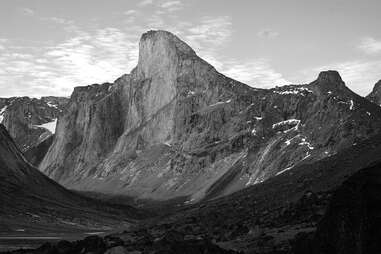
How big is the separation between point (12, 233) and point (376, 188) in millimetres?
118554

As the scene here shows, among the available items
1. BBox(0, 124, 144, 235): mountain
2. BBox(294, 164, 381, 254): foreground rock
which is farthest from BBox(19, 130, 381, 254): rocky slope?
BBox(0, 124, 144, 235): mountain

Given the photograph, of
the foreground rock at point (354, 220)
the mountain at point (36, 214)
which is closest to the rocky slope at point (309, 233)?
the foreground rock at point (354, 220)

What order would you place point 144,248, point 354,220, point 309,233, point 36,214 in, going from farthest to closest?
point 36,214 < point 144,248 < point 309,233 < point 354,220

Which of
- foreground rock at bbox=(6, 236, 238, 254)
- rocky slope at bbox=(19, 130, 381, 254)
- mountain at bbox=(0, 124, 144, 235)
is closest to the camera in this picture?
rocky slope at bbox=(19, 130, 381, 254)

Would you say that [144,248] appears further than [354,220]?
Yes

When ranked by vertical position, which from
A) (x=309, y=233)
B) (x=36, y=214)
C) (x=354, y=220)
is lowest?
(x=309, y=233)

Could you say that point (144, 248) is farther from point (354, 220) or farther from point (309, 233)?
point (354, 220)

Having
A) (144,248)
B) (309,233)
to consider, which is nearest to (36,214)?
(144,248)

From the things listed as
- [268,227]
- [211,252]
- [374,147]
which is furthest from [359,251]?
[374,147]

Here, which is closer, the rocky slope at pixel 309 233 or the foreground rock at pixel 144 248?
the rocky slope at pixel 309 233

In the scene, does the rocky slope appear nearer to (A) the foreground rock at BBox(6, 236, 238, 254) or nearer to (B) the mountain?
(A) the foreground rock at BBox(6, 236, 238, 254)

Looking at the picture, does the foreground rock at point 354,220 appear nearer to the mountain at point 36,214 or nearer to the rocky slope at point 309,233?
the rocky slope at point 309,233

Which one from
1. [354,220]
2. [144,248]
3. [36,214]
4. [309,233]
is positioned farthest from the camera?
[36,214]

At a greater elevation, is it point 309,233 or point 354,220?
point 354,220
